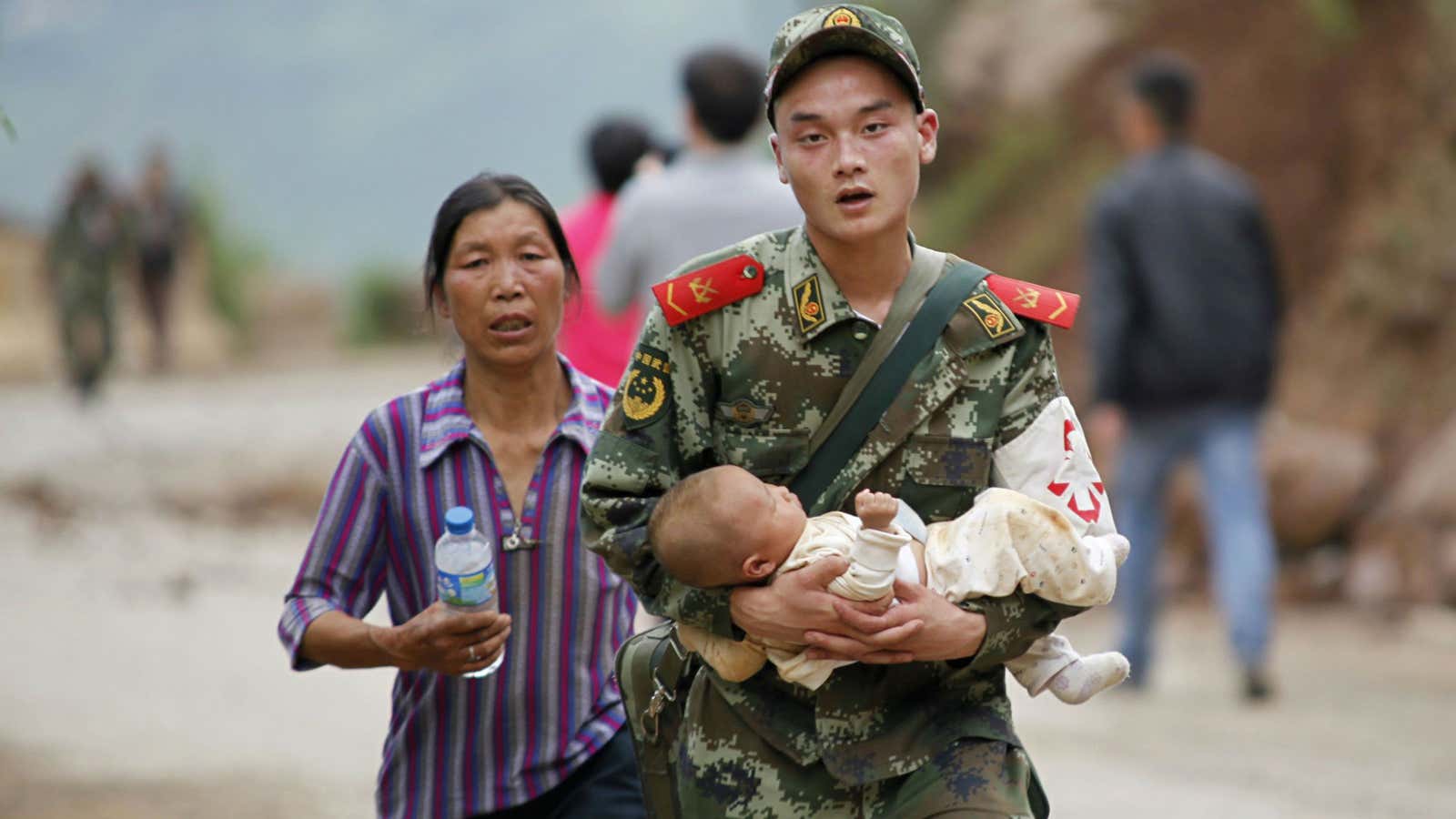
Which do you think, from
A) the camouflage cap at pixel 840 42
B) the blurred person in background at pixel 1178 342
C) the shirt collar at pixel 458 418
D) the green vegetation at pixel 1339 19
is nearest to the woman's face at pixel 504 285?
the shirt collar at pixel 458 418

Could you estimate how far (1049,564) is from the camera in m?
3.02

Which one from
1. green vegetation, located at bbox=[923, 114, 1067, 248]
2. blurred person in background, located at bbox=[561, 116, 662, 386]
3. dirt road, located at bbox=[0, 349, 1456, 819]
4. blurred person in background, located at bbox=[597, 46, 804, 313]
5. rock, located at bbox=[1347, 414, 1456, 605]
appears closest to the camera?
blurred person in background, located at bbox=[597, 46, 804, 313]

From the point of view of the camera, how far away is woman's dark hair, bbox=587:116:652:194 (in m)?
6.97

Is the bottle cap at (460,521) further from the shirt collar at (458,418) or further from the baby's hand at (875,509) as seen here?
the baby's hand at (875,509)

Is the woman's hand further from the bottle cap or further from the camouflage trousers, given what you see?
the camouflage trousers

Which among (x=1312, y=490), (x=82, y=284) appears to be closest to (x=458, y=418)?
(x=1312, y=490)

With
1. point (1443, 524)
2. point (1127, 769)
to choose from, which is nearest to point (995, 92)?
point (1443, 524)

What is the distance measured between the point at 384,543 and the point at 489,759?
0.48 metres

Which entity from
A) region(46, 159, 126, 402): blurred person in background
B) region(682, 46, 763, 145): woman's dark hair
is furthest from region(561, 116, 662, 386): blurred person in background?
region(46, 159, 126, 402): blurred person in background

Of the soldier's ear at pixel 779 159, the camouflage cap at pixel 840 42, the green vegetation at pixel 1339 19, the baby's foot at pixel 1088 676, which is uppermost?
the green vegetation at pixel 1339 19

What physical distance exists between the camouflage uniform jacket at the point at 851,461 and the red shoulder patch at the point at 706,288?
3cm

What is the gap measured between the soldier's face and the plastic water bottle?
0.83 meters

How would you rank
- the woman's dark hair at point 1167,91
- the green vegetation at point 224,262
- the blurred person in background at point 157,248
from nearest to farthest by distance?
1. the woman's dark hair at point 1167,91
2. the blurred person in background at point 157,248
3. the green vegetation at point 224,262

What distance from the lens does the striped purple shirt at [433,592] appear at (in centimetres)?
363
